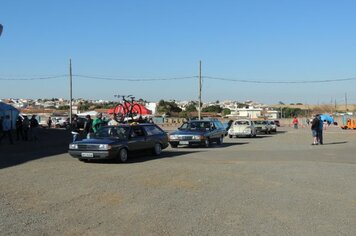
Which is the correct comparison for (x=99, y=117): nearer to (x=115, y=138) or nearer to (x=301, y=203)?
(x=115, y=138)

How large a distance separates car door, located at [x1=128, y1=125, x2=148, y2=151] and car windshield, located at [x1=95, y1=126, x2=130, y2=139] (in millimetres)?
233

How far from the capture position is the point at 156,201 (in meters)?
8.99

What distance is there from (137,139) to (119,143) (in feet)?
4.56

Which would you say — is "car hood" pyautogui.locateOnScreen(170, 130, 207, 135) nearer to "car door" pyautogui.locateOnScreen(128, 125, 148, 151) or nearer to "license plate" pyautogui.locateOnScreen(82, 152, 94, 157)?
"car door" pyautogui.locateOnScreen(128, 125, 148, 151)

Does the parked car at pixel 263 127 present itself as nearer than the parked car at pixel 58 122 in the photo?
Yes

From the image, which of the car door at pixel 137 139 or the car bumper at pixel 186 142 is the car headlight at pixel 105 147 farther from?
the car bumper at pixel 186 142

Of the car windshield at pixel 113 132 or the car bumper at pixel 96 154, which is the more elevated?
the car windshield at pixel 113 132

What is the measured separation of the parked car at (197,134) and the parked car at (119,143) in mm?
4090

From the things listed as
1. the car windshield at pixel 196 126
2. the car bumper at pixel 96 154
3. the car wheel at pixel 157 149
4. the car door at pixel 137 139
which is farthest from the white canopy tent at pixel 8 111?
the car bumper at pixel 96 154

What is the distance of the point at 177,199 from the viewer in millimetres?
9211

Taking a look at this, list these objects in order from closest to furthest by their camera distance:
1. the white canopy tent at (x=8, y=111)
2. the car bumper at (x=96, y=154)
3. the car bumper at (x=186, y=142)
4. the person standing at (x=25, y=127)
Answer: the car bumper at (x=96, y=154), the car bumper at (x=186, y=142), the person standing at (x=25, y=127), the white canopy tent at (x=8, y=111)

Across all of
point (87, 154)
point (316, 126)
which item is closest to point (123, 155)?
point (87, 154)

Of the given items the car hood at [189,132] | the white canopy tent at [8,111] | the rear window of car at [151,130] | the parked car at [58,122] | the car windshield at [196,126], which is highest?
the white canopy tent at [8,111]

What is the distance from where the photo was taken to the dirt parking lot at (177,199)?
275 inches
